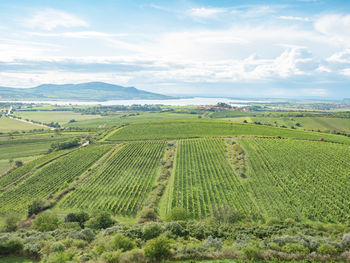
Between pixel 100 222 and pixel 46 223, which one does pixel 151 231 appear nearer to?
pixel 100 222

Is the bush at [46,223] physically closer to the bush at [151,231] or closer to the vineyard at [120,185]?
the vineyard at [120,185]

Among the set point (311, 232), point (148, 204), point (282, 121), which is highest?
point (282, 121)

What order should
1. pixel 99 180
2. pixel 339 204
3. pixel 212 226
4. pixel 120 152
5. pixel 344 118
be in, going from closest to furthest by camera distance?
pixel 212 226 → pixel 339 204 → pixel 99 180 → pixel 120 152 → pixel 344 118

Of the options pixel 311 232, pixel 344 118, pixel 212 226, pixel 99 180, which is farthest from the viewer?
pixel 344 118

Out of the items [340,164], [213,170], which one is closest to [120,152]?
[213,170]

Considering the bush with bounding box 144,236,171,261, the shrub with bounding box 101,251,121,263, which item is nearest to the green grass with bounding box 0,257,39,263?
the shrub with bounding box 101,251,121,263

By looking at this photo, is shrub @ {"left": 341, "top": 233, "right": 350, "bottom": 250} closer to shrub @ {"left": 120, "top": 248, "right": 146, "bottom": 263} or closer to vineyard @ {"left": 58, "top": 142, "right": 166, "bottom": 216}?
shrub @ {"left": 120, "top": 248, "right": 146, "bottom": 263}

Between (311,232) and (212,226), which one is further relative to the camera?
(212,226)

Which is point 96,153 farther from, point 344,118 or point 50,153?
point 344,118
